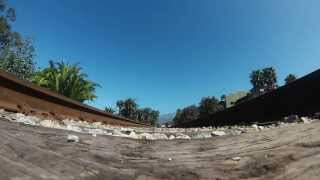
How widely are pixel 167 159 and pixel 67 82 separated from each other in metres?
32.0

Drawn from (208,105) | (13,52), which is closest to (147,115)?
(208,105)

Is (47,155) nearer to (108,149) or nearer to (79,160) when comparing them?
(79,160)

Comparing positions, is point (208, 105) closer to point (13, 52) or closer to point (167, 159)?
point (13, 52)

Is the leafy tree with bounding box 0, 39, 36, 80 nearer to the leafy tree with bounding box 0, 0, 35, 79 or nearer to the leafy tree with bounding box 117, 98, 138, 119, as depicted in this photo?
the leafy tree with bounding box 0, 0, 35, 79

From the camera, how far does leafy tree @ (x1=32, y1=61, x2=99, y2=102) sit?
106 ft

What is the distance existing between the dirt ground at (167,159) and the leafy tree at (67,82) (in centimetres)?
3113

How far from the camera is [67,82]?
32.6m

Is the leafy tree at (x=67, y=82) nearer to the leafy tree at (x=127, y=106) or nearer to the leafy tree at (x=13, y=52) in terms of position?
the leafy tree at (x=13, y=52)

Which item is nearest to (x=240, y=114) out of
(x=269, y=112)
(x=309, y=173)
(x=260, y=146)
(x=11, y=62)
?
(x=269, y=112)

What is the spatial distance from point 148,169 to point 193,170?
0.51ft

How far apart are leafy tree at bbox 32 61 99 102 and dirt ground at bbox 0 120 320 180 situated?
102 ft

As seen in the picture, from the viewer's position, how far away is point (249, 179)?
1232 mm

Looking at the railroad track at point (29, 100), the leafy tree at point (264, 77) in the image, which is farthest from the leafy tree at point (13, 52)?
the leafy tree at point (264, 77)

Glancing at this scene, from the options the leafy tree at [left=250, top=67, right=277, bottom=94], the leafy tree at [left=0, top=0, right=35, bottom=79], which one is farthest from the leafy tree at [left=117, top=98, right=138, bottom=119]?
the leafy tree at [left=0, top=0, right=35, bottom=79]
